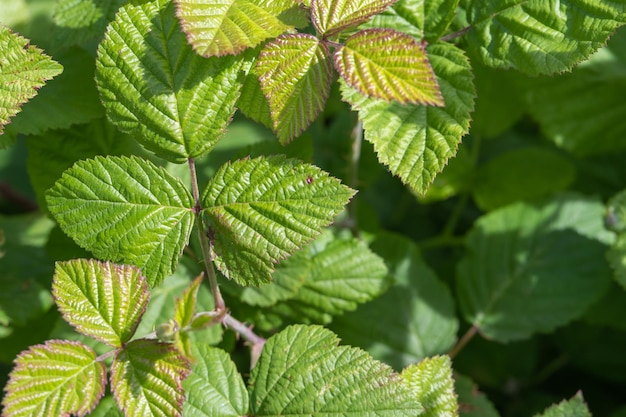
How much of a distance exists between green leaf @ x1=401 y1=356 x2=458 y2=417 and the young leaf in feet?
1.91

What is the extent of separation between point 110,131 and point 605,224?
135 cm

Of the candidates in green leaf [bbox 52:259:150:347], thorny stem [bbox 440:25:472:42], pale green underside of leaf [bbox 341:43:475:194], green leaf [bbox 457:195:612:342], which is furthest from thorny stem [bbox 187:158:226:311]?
green leaf [bbox 457:195:612:342]

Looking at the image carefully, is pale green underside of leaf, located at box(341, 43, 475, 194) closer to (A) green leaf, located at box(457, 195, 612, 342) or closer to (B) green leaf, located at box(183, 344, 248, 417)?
(B) green leaf, located at box(183, 344, 248, 417)

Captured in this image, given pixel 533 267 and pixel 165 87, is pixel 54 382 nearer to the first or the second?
pixel 165 87

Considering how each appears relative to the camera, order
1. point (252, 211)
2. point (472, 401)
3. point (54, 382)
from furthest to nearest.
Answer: point (472, 401) < point (252, 211) < point (54, 382)

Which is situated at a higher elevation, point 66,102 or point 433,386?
point 66,102

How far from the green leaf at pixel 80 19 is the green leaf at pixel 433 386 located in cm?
103

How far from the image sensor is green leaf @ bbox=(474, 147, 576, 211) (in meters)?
2.28

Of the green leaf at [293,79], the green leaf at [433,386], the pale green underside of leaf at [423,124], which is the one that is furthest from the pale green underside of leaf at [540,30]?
the green leaf at [433,386]

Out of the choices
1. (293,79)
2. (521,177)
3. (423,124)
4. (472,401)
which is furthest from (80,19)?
(521,177)

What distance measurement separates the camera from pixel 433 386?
1425 millimetres

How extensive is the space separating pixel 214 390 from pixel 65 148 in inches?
29.5

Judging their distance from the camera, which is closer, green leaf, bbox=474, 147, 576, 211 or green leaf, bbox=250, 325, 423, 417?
green leaf, bbox=250, 325, 423, 417

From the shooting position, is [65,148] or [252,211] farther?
[65,148]
